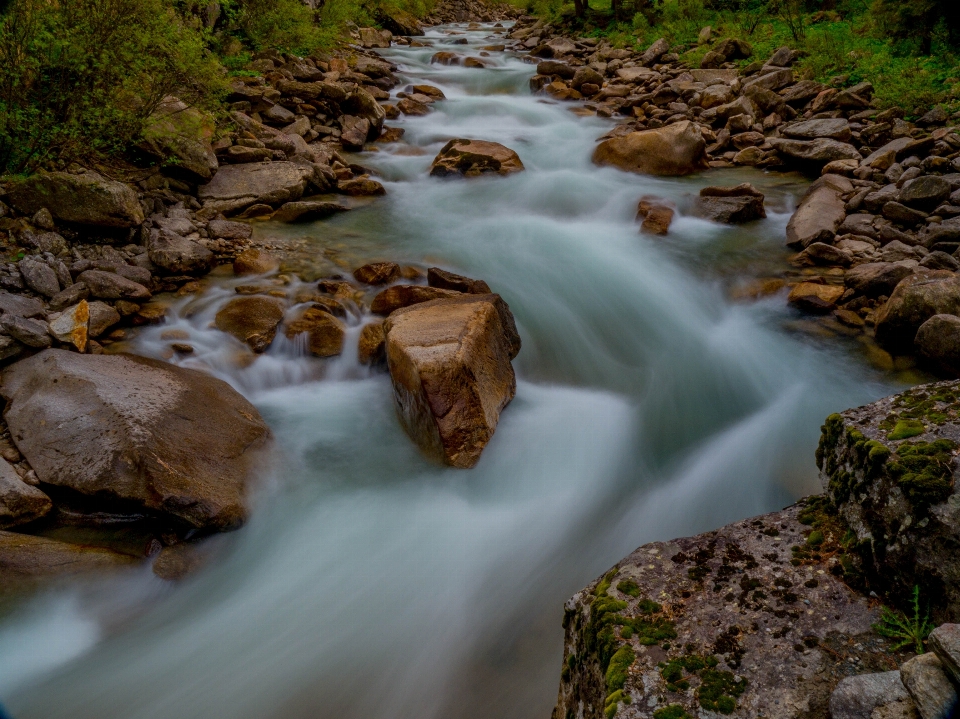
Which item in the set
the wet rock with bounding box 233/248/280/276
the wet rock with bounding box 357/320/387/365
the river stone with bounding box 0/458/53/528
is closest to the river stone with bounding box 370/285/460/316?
the wet rock with bounding box 357/320/387/365

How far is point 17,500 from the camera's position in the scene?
3.67 meters

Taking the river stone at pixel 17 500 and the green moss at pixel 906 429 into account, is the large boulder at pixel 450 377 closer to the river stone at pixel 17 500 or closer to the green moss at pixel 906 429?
the river stone at pixel 17 500

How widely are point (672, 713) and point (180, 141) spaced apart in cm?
826

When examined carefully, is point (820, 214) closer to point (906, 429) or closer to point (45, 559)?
point (906, 429)

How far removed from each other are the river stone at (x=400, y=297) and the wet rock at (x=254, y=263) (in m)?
1.50

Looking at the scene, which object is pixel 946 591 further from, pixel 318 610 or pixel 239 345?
pixel 239 345

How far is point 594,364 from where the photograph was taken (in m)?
6.33

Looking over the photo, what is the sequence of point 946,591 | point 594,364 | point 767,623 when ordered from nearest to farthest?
point 946,591
point 767,623
point 594,364

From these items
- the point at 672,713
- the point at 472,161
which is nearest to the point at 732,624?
the point at 672,713

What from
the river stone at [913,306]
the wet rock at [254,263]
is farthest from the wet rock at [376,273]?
the river stone at [913,306]

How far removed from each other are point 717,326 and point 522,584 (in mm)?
4235

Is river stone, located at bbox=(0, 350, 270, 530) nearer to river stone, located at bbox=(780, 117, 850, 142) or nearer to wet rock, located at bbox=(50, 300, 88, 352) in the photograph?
wet rock, located at bbox=(50, 300, 88, 352)

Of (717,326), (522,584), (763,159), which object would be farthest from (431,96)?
(522,584)

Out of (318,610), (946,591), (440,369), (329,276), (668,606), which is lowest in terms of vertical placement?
(318,610)
